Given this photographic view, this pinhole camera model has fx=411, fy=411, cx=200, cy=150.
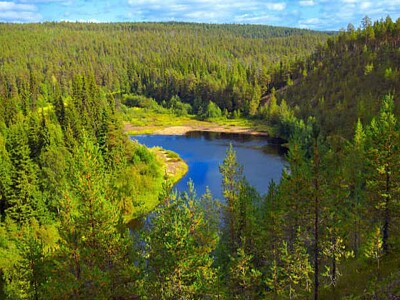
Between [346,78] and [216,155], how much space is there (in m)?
56.6

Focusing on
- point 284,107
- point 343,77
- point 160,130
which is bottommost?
point 160,130

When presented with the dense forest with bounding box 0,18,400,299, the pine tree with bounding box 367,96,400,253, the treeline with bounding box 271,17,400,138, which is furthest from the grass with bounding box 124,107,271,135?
the pine tree with bounding box 367,96,400,253

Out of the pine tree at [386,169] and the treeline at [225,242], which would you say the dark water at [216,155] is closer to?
the treeline at [225,242]

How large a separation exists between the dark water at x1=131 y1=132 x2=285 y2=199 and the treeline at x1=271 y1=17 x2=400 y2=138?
53.8 ft

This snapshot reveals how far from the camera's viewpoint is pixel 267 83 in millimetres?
190625

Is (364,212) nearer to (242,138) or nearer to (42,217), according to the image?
(42,217)

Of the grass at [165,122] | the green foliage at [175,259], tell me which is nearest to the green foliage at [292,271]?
the green foliage at [175,259]

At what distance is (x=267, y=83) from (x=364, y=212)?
155 meters

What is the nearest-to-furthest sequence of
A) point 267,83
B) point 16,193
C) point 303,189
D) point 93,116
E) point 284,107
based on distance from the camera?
point 303,189, point 16,193, point 93,116, point 284,107, point 267,83

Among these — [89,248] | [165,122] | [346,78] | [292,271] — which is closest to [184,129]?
[165,122]

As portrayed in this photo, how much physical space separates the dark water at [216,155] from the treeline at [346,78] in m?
16.4

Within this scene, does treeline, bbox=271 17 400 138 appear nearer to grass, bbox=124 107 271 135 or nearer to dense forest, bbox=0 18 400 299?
grass, bbox=124 107 271 135

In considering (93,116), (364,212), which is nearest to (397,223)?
(364,212)

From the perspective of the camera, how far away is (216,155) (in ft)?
385
